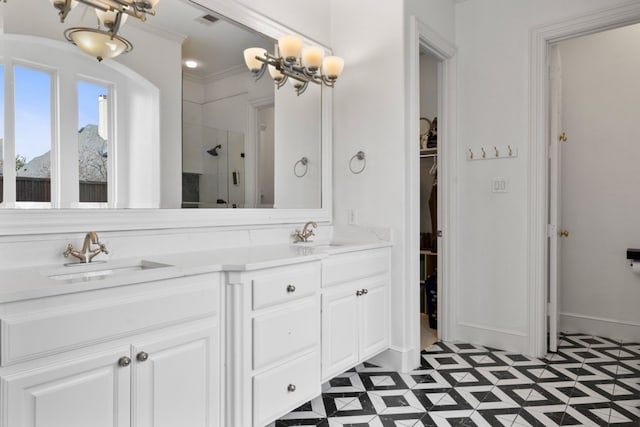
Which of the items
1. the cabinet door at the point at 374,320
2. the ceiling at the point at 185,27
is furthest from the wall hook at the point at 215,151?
the cabinet door at the point at 374,320

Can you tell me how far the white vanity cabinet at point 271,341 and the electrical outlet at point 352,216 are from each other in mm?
905

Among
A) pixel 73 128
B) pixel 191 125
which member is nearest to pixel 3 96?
pixel 73 128

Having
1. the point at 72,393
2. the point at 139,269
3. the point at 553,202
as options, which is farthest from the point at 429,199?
the point at 72,393

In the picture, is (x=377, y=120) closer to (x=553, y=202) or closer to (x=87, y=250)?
(x=553, y=202)

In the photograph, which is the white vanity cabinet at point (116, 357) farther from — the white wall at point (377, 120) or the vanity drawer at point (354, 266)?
the white wall at point (377, 120)

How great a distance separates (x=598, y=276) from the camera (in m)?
3.45

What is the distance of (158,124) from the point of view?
6.66 ft

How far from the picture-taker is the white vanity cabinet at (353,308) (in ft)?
7.52

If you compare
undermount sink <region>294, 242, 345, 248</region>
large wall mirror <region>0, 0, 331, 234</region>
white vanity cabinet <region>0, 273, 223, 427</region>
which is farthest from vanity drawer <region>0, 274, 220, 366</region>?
undermount sink <region>294, 242, 345, 248</region>

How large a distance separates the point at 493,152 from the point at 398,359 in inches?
68.0

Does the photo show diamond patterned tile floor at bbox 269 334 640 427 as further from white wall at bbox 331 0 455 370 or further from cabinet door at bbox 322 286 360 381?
white wall at bbox 331 0 455 370

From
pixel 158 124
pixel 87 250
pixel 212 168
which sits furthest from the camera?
pixel 212 168

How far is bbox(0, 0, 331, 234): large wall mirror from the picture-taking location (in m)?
1.62

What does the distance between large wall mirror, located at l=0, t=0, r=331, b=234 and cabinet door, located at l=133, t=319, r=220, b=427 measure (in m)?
0.64
